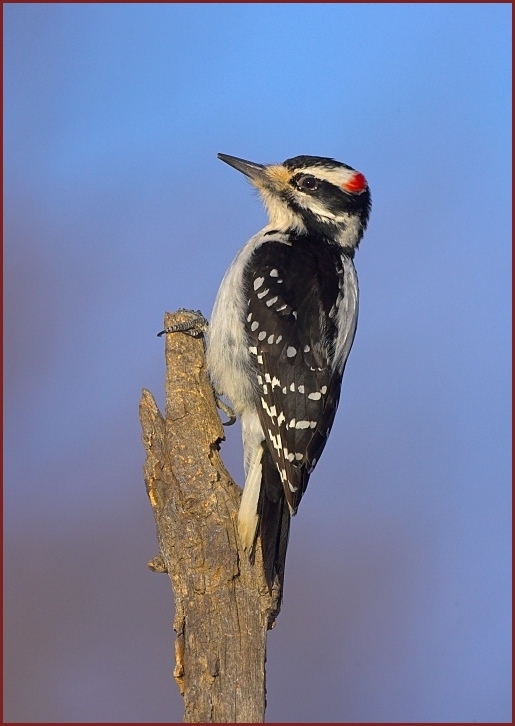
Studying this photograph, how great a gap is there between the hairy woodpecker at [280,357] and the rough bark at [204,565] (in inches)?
3.4

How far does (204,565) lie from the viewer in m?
2.81

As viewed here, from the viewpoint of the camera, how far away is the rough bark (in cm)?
269

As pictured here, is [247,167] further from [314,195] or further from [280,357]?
[280,357]

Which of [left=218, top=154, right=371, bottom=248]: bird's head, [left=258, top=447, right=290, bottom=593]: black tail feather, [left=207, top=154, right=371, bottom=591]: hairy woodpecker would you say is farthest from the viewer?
[left=218, top=154, right=371, bottom=248]: bird's head

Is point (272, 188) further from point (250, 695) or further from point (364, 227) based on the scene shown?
point (250, 695)

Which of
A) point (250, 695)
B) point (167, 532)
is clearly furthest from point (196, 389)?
point (250, 695)

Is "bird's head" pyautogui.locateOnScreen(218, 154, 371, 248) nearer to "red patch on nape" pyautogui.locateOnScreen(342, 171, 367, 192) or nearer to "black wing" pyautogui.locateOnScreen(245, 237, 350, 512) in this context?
"red patch on nape" pyautogui.locateOnScreen(342, 171, 367, 192)

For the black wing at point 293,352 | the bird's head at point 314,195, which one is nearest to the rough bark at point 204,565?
the black wing at point 293,352

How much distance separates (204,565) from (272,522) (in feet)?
0.90

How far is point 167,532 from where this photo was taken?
285 centimetres

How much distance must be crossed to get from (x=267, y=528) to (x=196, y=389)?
1.71 ft

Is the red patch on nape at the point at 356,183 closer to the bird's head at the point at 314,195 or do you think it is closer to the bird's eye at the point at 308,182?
the bird's head at the point at 314,195

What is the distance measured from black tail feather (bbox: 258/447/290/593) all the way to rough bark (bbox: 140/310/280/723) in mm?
46

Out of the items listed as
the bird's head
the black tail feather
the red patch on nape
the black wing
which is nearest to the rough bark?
the black tail feather
